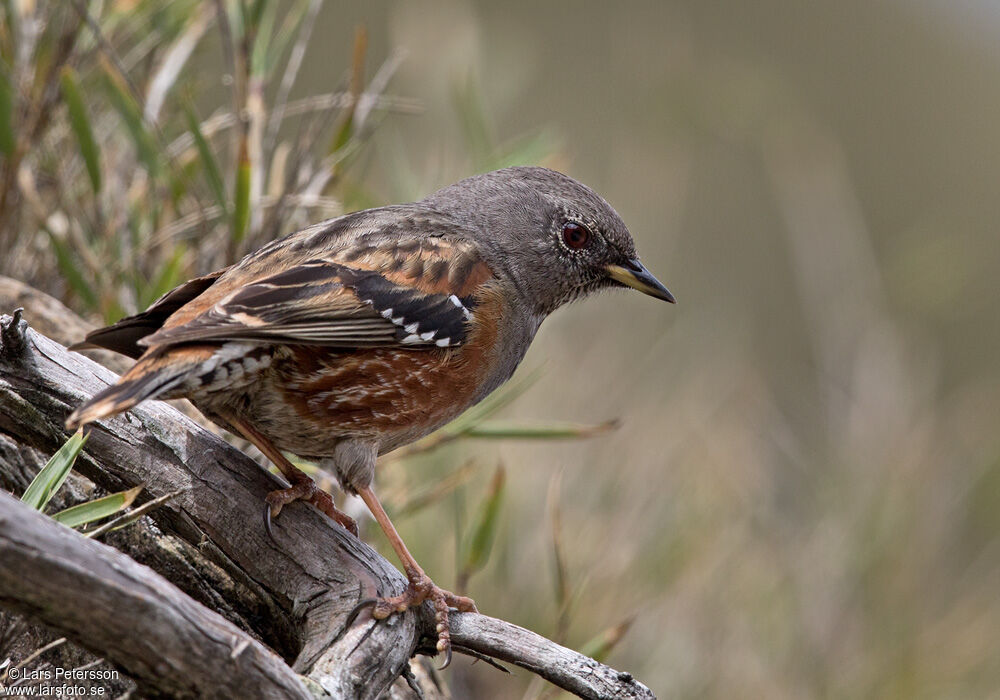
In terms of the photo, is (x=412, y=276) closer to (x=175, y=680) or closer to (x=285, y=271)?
(x=285, y=271)

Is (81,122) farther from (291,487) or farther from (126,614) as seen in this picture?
(126,614)

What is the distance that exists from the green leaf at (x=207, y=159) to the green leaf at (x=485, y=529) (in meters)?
1.63

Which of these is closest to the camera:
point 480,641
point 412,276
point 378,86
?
point 480,641

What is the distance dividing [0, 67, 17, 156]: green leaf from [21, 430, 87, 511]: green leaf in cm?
221

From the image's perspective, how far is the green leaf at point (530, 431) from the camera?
4.39 metres

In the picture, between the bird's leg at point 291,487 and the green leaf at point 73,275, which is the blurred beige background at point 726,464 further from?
the green leaf at point 73,275

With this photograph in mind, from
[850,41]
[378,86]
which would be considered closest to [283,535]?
[378,86]

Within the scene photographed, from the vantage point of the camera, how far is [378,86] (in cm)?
534

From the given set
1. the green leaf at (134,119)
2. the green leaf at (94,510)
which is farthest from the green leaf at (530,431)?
the green leaf at (94,510)

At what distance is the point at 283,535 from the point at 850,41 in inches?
1017

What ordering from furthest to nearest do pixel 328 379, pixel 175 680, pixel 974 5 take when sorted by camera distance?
pixel 974 5
pixel 328 379
pixel 175 680

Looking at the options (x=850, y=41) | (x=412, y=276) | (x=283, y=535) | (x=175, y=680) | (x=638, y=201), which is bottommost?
(x=175, y=680)

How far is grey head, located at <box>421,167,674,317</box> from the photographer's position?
174 inches

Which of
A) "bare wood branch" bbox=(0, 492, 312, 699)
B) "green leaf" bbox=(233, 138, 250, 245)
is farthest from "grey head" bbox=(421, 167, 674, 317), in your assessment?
"bare wood branch" bbox=(0, 492, 312, 699)
